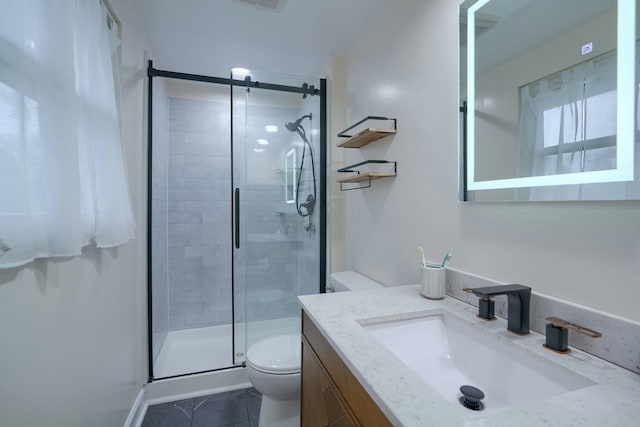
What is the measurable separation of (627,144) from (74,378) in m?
1.80

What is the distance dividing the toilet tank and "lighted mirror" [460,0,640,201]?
2.76 feet

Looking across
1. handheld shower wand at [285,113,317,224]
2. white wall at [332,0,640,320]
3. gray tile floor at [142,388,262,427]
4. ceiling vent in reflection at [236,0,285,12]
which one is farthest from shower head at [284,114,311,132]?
gray tile floor at [142,388,262,427]

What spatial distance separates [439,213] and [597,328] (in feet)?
2.14

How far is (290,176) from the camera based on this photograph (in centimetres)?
235

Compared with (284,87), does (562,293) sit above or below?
below

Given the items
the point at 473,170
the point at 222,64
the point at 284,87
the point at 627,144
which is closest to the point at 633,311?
the point at 627,144

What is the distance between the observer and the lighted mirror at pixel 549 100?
697 mm

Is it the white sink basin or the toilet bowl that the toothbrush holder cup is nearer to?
the white sink basin

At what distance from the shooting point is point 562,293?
0.82 metres

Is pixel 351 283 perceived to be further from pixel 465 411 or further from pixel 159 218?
pixel 159 218

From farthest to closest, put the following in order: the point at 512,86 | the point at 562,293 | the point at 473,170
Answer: the point at 473,170, the point at 512,86, the point at 562,293

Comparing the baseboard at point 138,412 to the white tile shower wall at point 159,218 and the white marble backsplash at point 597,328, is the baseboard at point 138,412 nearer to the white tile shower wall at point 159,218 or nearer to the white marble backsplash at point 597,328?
the white tile shower wall at point 159,218

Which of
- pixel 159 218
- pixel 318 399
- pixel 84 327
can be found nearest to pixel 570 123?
pixel 318 399

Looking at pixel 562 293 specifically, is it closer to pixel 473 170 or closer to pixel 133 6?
pixel 473 170
